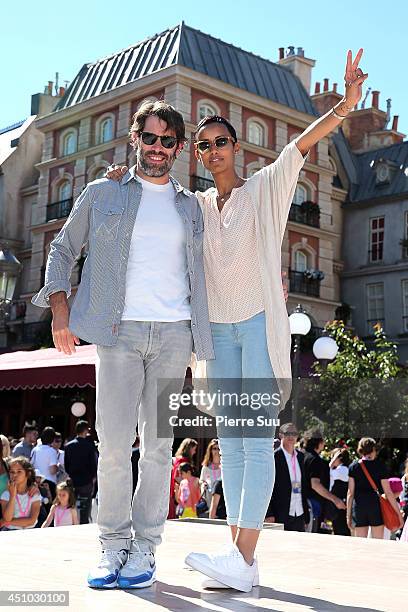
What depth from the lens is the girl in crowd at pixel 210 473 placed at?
32.2 ft

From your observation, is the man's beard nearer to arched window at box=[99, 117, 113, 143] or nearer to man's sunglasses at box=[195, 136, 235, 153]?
man's sunglasses at box=[195, 136, 235, 153]

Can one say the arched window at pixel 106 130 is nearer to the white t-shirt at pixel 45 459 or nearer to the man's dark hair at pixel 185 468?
the white t-shirt at pixel 45 459

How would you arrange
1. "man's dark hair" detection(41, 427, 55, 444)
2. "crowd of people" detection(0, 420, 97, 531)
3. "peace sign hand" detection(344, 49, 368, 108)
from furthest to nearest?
1. "man's dark hair" detection(41, 427, 55, 444)
2. "crowd of people" detection(0, 420, 97, 531)
3. "peace sign hand" detection(344, 49, 368, 108)

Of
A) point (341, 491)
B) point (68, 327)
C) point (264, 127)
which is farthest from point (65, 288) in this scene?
point (264, 127)

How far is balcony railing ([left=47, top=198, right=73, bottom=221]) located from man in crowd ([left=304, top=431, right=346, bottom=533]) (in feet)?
72.1

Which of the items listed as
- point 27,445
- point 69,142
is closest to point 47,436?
point 27,445

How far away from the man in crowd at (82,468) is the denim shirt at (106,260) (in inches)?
313

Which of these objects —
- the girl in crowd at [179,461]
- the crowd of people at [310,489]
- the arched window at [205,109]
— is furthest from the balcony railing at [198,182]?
the girl in crowd at [179,461]

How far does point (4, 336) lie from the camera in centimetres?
3212

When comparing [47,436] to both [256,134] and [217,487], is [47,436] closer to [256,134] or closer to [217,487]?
[217,487]

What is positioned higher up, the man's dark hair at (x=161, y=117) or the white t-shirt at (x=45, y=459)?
the man's dark hair at (x=161, y=117)

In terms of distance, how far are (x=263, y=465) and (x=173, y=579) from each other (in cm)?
58

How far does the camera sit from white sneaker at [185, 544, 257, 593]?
310 cm

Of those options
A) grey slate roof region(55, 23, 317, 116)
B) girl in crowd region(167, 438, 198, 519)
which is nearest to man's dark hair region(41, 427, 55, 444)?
girl in crowd region(167, 438, 198, 519)
